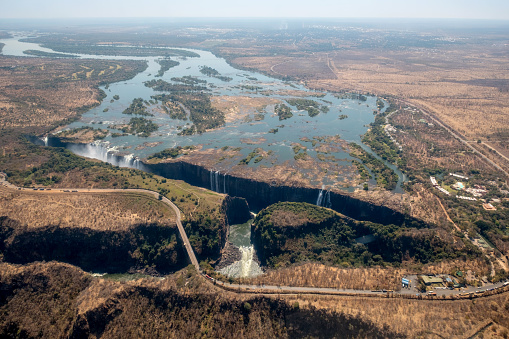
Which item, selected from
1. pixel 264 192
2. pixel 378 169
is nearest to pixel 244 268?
pixel 264 192

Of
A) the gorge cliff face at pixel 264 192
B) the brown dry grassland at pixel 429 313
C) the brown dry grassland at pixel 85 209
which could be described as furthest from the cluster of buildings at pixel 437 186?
the brown dry grassland at pixel 85 209

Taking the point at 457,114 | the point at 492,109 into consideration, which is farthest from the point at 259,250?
the point at 492,109

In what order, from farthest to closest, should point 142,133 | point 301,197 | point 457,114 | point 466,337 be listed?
A: point 457,114, point 142,133, point 301,197, point 466,337

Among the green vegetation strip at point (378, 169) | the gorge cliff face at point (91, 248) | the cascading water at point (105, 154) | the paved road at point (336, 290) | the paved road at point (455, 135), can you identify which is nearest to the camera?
the paved road at point (336, 290)

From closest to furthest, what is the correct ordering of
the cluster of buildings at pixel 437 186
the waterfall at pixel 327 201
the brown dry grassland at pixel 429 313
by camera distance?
the brown dry grassland at pixel 429 313, the waterfall at pixel 327 201, the cluster of buildings at pixel 437 186

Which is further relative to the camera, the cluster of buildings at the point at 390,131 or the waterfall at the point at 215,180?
the cluster of buildings at the point at 390,131

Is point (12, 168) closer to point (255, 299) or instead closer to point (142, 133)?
point (142, 133)

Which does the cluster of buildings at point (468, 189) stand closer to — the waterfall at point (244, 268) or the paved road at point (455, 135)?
the paved road at point (455, 135)

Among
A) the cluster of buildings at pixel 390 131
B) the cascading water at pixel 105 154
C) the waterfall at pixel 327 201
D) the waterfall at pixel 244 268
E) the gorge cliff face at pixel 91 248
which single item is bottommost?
the waterfall at pixel 244 268

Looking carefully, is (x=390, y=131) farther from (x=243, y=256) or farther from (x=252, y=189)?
(x=243, y=256)
